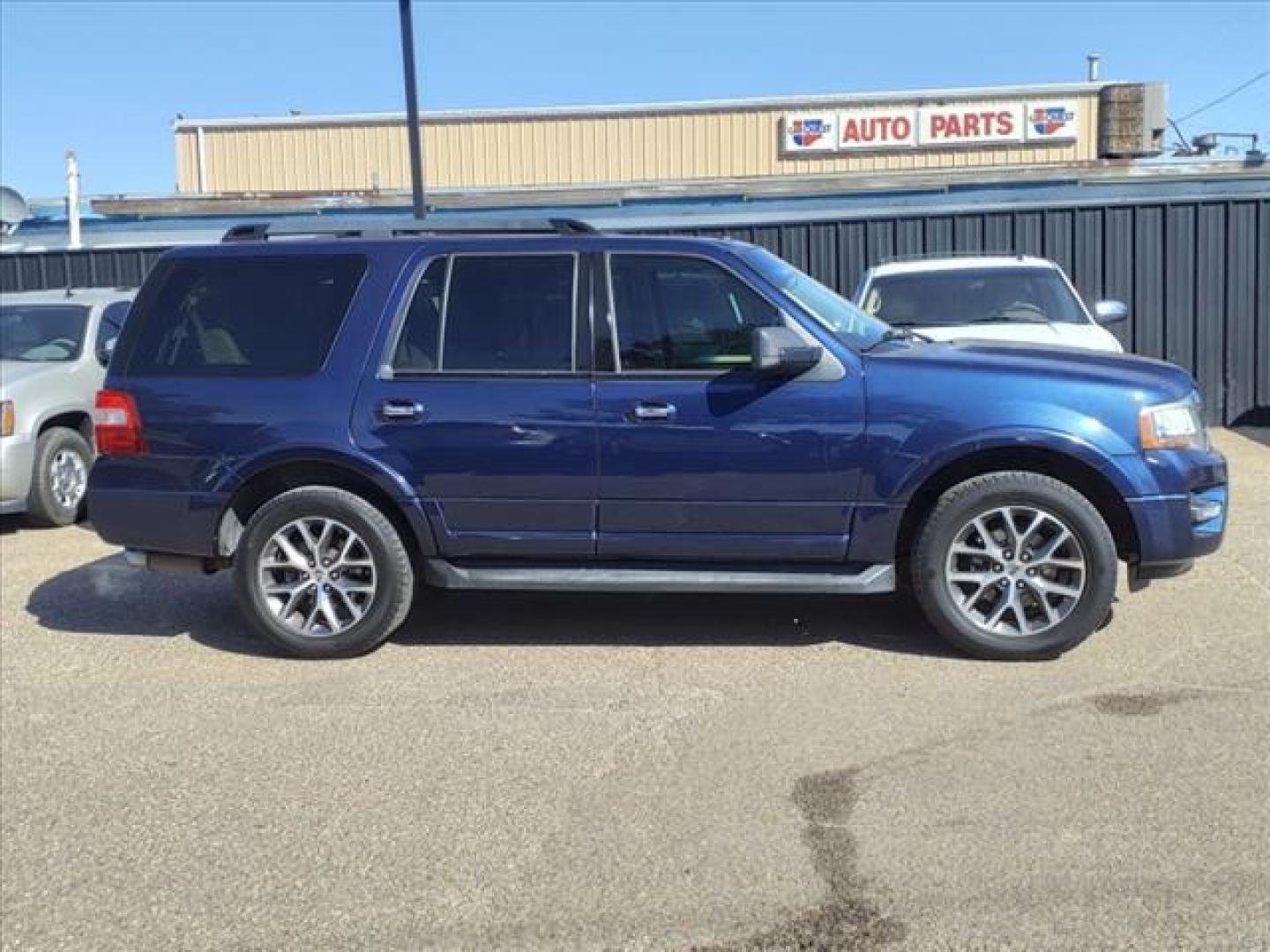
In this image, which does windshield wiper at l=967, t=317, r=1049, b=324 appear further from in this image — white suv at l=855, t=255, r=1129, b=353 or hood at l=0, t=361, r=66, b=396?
hood at l=0, t=361, r=66, b=396

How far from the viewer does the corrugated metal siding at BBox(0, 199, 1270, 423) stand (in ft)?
41.6

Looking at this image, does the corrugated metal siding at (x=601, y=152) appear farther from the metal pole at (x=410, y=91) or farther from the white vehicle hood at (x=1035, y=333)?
the white vehicle hood at (x=1035, y=333)

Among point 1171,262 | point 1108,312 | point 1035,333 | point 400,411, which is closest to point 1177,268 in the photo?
point 1171,262

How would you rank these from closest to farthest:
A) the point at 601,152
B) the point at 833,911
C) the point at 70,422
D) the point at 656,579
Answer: the point at 833,911 → the point at 656,579 → the point at 70,422 → the point at 601,152

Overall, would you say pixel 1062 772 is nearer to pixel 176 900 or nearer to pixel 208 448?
pixel 176 900

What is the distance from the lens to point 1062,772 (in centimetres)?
414

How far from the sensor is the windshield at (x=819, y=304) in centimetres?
549

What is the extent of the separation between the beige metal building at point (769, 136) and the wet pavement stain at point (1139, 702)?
21259 mm

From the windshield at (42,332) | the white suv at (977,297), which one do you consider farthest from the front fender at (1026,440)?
the windshield at (42,332)

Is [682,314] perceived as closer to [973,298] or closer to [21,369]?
[973,298]

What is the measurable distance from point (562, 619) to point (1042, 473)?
2.44 m

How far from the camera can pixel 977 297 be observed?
29.9ft

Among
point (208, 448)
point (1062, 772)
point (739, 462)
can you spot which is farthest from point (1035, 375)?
point (208, 448)

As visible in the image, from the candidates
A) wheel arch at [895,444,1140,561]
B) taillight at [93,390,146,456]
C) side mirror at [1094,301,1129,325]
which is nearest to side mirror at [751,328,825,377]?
wheel arch at [895,444,1140,561]
